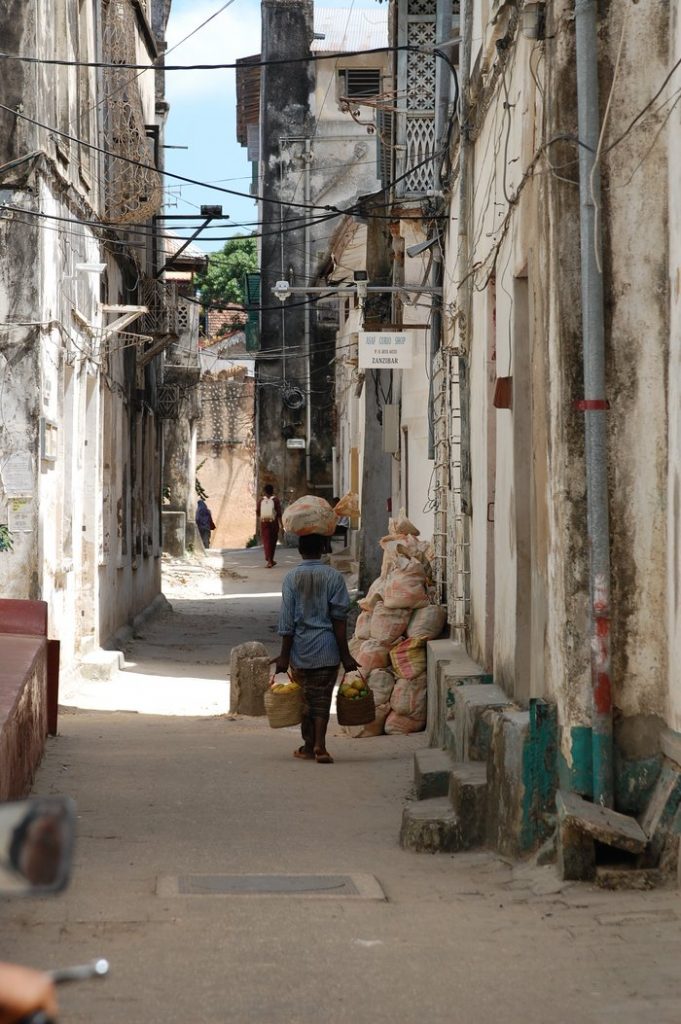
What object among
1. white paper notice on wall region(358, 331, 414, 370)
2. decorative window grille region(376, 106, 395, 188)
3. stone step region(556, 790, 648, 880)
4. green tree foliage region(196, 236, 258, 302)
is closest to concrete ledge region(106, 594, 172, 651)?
white paper notice on wall region(358, 331, 414, 370)

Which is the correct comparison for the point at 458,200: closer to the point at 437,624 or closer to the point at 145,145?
the point at 437,624

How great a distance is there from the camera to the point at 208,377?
51719mm

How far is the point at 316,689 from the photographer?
1022 cm

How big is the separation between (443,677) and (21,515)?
4.64m

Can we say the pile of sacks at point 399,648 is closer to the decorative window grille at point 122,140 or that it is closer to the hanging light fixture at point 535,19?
the hanging light fixture at point 535,19

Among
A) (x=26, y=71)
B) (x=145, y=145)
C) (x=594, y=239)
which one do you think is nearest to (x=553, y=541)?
(x=594, y=239)

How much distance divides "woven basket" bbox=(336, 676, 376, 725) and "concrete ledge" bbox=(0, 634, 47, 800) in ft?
6.80

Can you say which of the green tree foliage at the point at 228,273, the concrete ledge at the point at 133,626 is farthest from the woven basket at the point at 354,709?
the green tree foliage at the point at 228,273

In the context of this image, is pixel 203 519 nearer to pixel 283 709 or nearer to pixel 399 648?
pixel 399 648

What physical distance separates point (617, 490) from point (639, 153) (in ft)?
4.88

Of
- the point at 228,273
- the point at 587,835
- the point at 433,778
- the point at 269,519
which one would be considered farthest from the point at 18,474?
the point at 228,273

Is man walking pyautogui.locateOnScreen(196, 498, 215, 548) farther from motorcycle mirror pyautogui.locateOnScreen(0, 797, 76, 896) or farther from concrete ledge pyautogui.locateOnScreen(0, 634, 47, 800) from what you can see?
motorcycle mirror pyautogui.locateOnScreen(0, 797, 76, 896)

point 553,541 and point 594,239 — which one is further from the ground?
point 594,239

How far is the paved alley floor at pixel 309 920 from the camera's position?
4625 mm
